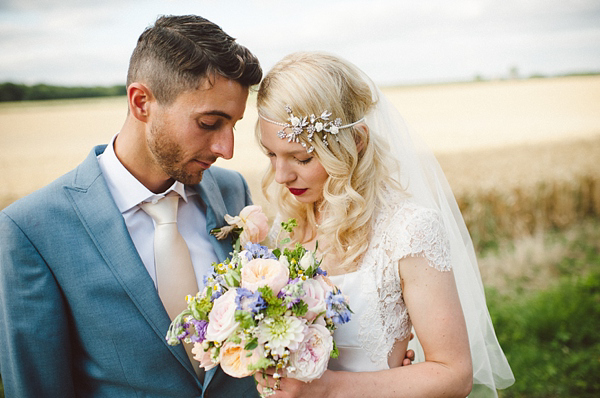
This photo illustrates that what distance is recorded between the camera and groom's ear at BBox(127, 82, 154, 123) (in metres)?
2.70

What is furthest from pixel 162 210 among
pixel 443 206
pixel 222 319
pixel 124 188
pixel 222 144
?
A: pixel 443 206

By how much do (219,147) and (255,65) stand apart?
0.55m

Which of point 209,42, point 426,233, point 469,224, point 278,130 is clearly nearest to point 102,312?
point 278,130

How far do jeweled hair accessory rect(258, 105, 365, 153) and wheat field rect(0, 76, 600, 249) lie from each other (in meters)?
1.26

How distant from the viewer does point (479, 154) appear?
13.5 m

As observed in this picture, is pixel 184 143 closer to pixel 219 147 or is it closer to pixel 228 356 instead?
pixel 219 147

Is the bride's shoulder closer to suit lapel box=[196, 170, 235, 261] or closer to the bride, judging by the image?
the bride

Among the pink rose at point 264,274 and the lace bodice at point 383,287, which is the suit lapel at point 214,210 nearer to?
the lace bodice at point 383,287

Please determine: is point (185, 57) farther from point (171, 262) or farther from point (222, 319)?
point (222, 319)

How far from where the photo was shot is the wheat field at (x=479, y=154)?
9391mm

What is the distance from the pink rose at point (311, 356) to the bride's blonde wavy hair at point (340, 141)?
0.84 metres

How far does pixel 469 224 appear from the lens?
9742 mm

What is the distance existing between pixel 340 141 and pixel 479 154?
11.8m

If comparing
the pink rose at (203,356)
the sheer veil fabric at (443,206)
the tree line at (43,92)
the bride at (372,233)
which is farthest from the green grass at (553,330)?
the tree line at (43,92)
